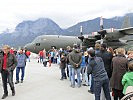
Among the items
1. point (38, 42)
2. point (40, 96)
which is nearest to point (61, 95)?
point (40, 96)

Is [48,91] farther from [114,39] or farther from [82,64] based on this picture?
[114,39]

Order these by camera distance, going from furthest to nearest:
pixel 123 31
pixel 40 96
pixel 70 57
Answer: pixel 123 31, pixel 70 57, pixel 40 96

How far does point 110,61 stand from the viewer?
23.7 feet

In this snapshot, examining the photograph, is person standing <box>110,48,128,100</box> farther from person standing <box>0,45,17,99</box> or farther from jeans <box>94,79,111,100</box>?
person standing <box>0,45,17,99</box>

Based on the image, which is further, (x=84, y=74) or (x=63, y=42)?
(x=63, y=42)

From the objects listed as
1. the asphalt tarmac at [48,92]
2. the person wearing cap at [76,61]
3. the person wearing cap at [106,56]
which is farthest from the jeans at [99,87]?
the person wearing cap at [76,61]

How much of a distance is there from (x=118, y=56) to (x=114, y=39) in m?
16.0

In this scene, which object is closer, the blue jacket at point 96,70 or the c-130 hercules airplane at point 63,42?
the blue jacket at point 96,70

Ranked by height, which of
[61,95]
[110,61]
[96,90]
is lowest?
[61,95]

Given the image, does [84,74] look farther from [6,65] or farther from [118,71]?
[118,71]

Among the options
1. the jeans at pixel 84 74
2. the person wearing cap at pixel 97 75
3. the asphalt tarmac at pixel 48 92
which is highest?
the person wearing cap at pixel 97 75

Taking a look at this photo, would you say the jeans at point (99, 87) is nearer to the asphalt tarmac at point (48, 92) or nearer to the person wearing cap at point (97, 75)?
the person wearing cap at point (97, 75)

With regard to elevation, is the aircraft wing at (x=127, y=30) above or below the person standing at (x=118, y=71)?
above

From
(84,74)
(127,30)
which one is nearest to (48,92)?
(84,74)
